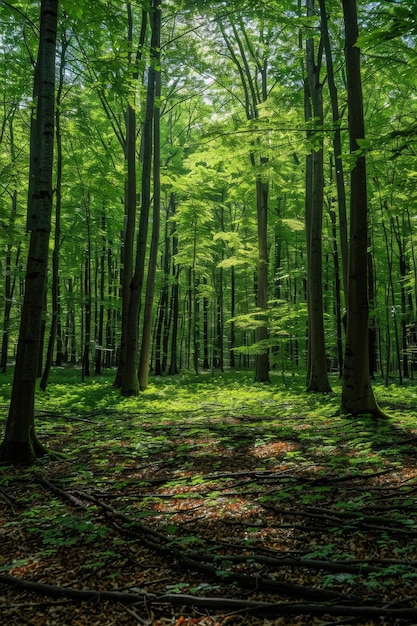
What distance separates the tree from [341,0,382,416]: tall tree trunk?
478 cm

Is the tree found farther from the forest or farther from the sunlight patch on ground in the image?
the sunlight patch on ground

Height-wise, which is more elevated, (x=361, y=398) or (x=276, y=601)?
(x=361, y=398)

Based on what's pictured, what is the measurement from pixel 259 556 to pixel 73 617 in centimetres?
119

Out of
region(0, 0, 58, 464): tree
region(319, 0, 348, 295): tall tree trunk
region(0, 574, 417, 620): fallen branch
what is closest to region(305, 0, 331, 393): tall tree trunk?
region(319, 0, 348, 295): tall tree trunk

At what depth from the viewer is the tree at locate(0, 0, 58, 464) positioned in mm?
5262

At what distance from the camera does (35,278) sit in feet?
17.3

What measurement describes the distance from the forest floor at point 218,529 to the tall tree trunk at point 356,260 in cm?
61

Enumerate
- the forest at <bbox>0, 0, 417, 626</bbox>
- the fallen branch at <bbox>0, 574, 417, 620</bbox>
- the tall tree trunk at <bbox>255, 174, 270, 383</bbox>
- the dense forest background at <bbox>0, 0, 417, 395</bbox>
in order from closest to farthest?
the fallen branch at <bbox>0, 574, 417, 620</bbox> < the forest at <bbox>0, 0, 417, 626</bbox> < the dense forest background at <bbox>0, 0, 417, 395</bbox> < the tall tree trunk at <bbox>255, 174, 270, 383</bbox>

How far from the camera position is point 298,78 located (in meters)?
11.7

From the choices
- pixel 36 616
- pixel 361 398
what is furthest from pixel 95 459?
pixel 361 398

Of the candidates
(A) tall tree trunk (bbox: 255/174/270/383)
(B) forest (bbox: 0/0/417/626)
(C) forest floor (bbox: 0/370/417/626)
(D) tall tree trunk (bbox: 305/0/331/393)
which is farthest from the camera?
(A) tall tree trunk (bbox: 255/174/270/383)

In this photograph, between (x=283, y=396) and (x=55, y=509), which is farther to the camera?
(x=283, y=396)

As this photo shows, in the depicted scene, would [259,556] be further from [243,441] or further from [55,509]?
[243,441]

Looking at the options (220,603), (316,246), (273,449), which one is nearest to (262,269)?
(316,246)
